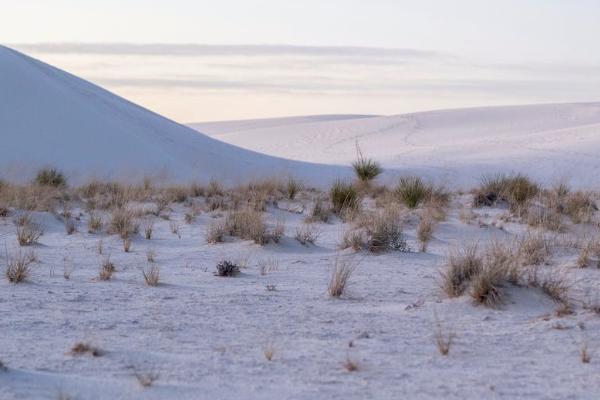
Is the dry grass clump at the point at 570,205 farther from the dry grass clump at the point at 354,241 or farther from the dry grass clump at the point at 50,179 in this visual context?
the dry grass clump at the point at 50,179

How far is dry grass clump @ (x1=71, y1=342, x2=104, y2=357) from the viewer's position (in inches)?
229

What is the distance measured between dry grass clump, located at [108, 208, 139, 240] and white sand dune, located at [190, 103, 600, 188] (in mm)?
17131

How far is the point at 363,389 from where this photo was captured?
5.21 m

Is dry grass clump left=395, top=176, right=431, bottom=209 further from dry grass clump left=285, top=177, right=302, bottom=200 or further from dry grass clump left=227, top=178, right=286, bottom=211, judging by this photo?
dry grass clump left=285, top=177, right=302, bottom=200

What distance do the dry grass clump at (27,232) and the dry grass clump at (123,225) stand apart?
34.6 inches

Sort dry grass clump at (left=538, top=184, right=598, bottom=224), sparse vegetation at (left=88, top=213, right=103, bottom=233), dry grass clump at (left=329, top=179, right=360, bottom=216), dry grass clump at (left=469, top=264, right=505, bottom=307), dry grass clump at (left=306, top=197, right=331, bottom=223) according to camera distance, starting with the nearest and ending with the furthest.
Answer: dry grass clump at (left=469, top=264, right=505, bottom=307) < sparse vegetation at (left=88, top=213, right=103, bottom=233) < dry grass clump at (left=538, top=184, right=598, bottom=224) < dry grass clump at (left=306, top=197, right=331, bottom=223) < dry grass clump at (left=329, top=179, right=360, bottom=216)

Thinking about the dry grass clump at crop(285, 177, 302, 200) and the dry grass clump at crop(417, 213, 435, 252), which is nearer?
the dry grass clump at crop(417, 213, 435, 252)

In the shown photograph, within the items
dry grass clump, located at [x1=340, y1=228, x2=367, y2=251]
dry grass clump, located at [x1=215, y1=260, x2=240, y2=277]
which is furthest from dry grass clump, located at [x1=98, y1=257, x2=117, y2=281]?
dry grass clump, located at [x1=340, y1=228, x2=367, y2=251]

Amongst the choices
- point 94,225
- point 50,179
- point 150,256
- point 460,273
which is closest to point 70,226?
point 94,225

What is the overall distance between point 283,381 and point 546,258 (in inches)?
195

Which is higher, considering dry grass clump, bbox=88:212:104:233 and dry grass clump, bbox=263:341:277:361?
dry grass clump, bbox=88:212:104:233

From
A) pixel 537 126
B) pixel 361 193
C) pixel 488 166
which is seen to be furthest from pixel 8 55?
pixel 537 126

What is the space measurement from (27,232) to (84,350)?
626 cm

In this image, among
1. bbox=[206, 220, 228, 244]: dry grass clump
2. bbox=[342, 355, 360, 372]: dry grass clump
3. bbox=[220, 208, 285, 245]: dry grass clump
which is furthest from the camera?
bbox=[206, 220, 228, 244]: dry grass clump
